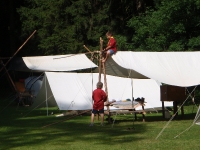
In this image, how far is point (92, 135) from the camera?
1409cm

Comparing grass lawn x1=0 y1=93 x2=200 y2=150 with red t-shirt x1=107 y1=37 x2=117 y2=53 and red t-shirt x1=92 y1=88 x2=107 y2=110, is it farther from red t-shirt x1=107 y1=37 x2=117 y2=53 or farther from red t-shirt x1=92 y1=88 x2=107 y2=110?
red t-shirt x1=107 y1=37 x2=117 y2=53

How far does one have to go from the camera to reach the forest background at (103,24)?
26.3 metres

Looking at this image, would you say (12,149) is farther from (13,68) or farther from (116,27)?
(116,27)

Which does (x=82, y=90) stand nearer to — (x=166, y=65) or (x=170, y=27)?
(x=166, y=65)

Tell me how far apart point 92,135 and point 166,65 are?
437 cm

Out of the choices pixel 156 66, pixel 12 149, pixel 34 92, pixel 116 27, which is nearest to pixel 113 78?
pixel 156 66

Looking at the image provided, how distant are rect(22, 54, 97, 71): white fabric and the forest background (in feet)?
16.7

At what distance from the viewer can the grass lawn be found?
474 inches

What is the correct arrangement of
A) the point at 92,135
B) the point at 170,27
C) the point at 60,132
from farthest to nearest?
the point at 170,27
the point at 60,132
the point at 92,135

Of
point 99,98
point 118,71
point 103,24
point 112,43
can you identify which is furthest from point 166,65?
point 103,24

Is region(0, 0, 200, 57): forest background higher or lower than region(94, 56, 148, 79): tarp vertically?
higher

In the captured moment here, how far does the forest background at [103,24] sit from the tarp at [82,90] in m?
5.86

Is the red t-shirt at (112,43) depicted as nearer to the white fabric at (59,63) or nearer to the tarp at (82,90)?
the tarp at (82,90)

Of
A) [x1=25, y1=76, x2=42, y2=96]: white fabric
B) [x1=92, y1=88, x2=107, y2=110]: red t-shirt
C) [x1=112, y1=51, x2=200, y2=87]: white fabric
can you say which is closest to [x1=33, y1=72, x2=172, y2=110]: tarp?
[x1=112, y1=51, x2=200, y2=87]: white fabric
